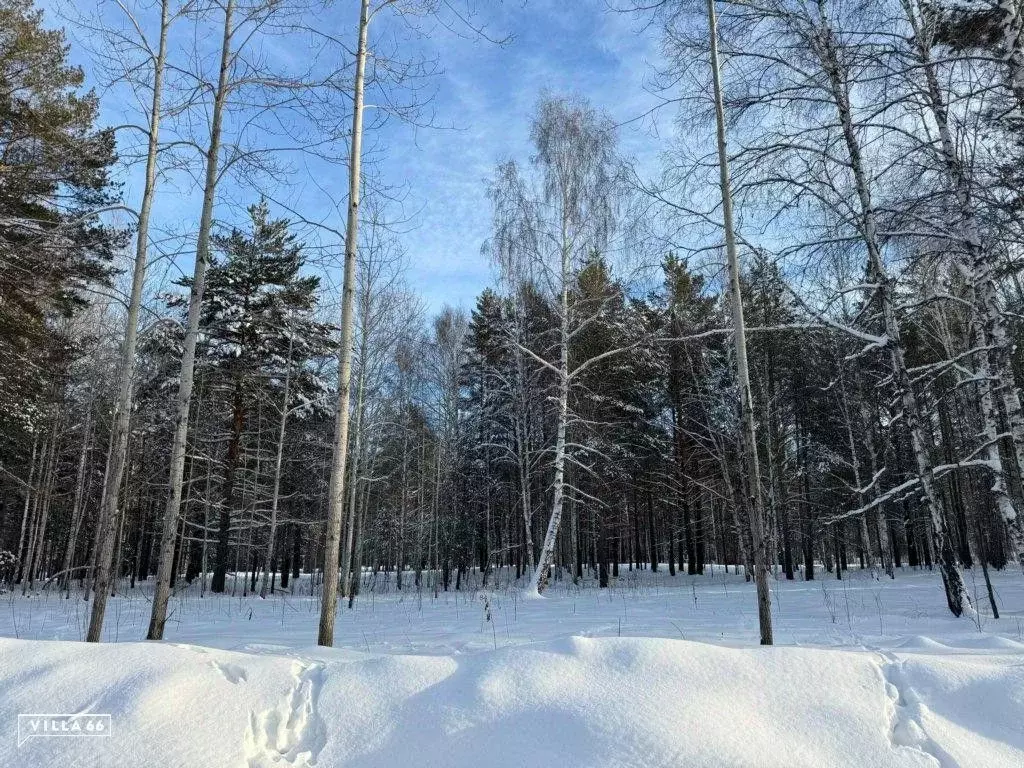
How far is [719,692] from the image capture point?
2656mm

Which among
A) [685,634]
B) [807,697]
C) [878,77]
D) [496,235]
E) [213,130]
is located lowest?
[685,634]

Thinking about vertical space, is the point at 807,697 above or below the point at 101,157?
below

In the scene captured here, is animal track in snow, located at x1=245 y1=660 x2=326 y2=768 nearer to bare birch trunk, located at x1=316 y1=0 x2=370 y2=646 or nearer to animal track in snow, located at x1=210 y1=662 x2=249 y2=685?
animal track in snow, located at x1=210 y1=662 x2=249 y2=685

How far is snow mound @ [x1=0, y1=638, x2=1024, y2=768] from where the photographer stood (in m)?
2.36

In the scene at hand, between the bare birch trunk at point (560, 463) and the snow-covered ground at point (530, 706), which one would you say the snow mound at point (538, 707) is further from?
the bare birch trunk at point (560, 463)

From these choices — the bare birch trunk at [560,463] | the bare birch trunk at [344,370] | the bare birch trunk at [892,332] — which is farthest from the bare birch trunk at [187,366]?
the bare birch trunk at [560,463]

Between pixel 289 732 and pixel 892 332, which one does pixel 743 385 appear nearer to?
pixel 892 332

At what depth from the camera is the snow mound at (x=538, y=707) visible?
7.75ft

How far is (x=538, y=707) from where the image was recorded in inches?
102

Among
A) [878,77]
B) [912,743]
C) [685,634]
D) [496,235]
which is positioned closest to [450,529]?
[496,235]

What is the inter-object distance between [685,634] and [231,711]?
5.14 meters

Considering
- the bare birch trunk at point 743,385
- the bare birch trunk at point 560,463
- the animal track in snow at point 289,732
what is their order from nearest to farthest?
the animal track in snow at point 289,732, the bare birch trunk at point 743,385, the bare birch trunk at point 560,463

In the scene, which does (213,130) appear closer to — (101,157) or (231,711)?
(101,157)

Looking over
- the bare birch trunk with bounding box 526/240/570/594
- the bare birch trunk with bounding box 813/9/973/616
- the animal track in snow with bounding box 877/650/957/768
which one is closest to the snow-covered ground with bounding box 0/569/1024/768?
the animal track in snow with bounding box 877/650/957/768
